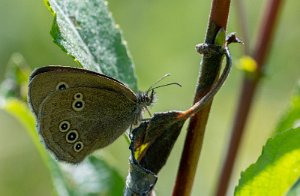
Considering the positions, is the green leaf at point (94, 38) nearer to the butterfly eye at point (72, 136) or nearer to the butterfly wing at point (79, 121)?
the butterfly wing at point (79, 121)

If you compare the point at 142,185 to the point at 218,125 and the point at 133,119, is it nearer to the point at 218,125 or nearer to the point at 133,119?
the point at 133,119

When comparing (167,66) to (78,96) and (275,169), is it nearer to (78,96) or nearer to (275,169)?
(78,96)

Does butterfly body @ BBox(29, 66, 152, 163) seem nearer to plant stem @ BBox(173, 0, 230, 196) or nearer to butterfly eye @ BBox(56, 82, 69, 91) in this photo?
butterfly eye @ BBox(56, 82, 69, 91)

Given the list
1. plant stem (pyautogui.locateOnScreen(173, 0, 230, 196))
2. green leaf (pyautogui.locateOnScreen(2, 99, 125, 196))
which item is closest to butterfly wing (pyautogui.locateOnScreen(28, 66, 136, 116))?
plant stem (pyautogui.locateOnScreen(173, 0, 230, 196))

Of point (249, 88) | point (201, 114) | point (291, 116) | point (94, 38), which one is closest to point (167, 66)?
point (249, 88)

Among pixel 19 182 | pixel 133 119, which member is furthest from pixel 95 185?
pixel 19 182

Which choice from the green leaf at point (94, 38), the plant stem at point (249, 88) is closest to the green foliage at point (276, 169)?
the green leaf at point (94, 38)
